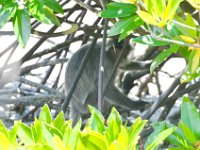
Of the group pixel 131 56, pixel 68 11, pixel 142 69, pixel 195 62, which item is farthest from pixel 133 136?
pixel 131 56

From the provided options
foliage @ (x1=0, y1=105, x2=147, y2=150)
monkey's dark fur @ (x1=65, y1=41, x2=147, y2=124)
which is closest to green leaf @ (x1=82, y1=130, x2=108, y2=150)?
foliage @ (x1=0, y1=105, x2=147, y2=150)

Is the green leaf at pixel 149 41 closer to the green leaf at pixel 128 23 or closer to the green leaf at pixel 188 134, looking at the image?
the green leaf at pixel 128 23

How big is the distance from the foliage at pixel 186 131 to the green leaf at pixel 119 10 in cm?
27

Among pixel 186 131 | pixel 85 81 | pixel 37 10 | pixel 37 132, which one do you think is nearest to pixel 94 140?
pixel 37 132

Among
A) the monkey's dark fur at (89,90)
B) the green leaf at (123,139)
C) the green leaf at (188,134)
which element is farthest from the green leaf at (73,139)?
the monkey's dark fur at (89,90)

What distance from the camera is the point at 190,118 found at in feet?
4.13

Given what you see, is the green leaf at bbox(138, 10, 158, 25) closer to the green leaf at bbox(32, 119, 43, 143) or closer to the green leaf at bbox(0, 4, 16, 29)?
the green leaf at bbox(32, 119, 43, 143)

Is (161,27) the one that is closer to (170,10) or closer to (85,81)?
(170,10)

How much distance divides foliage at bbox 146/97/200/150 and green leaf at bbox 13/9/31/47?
0.57 meters

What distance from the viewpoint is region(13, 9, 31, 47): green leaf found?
1.61 metres

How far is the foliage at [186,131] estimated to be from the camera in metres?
1.16

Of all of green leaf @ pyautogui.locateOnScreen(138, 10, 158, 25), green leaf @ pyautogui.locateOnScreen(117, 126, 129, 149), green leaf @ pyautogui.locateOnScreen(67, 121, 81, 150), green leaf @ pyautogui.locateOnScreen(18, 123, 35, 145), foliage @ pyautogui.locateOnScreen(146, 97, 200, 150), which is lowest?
foliage @ pyautogui.locateOnScreen(146, 97, 200, 150)

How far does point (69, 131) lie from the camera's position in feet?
3.45

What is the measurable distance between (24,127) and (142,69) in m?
3.05
